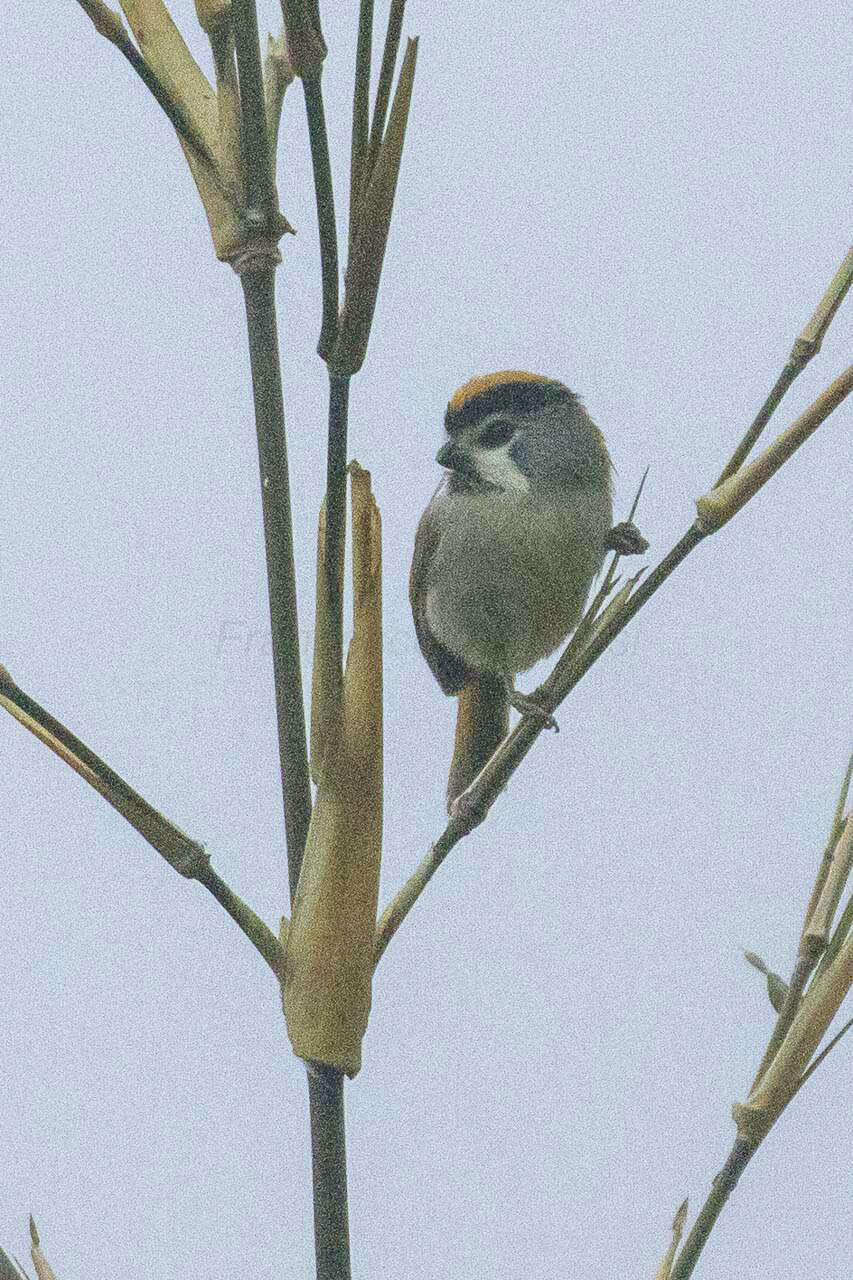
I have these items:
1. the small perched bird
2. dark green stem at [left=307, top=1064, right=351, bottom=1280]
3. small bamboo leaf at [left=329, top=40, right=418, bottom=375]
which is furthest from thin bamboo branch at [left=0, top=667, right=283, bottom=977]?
the small perched bird

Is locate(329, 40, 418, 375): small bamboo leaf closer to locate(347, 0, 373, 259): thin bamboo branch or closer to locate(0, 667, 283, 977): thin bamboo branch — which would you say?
locate(347, 0, 373, 259): thin bamboo branch

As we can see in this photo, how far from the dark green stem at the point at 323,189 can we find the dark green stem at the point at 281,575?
0.32 feet

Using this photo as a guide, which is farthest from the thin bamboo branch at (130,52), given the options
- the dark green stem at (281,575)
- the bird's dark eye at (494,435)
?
the bird's dark eye at (494,435)

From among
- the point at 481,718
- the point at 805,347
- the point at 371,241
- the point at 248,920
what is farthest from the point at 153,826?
the point at 481,718

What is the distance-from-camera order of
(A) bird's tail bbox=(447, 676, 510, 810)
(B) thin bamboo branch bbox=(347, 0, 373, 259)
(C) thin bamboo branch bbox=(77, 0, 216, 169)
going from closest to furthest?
(B) thin bamboo branch bbox=(347, 0, 373, 259)
(C) thin bamboo branch bbox=(77, 0, 216, 169)
(A) bird's tail bbox=(447, 676, 510, 810)

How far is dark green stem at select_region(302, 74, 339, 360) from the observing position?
877 millimetres

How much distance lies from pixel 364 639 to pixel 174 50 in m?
0.50

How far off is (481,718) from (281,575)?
1940mm

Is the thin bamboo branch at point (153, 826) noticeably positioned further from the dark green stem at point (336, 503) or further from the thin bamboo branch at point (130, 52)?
the thin bamboo branch at point (130, 52)

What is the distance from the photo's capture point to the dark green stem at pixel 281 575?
1.01 meters

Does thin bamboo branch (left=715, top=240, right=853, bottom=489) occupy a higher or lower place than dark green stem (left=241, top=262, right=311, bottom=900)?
higher

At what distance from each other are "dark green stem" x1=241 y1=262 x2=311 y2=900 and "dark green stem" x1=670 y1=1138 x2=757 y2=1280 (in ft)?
1.08

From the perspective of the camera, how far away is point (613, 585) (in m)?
1.09

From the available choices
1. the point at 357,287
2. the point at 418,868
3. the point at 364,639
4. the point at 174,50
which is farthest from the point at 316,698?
the point at 174,50
